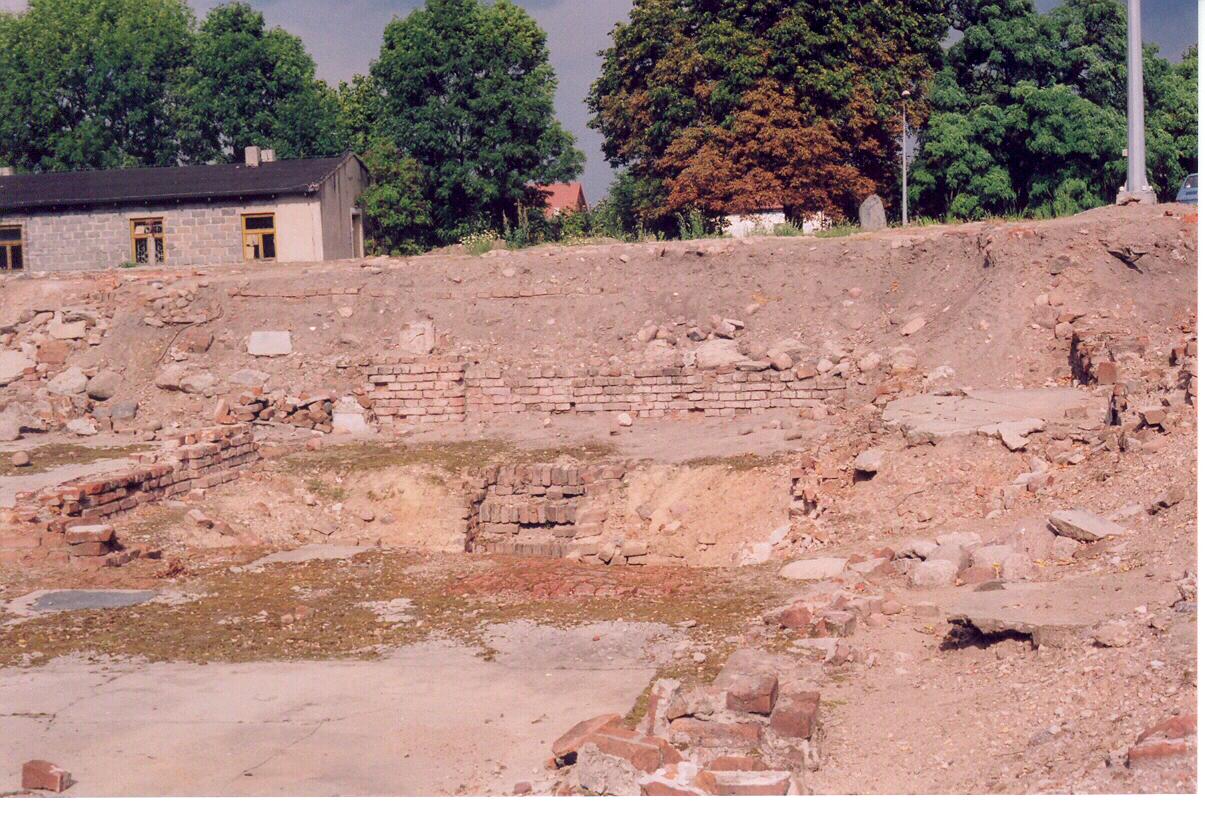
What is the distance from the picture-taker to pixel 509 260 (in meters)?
20.2

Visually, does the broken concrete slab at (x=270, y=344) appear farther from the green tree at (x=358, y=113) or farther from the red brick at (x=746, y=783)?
the green tree at (x=358, y=113)

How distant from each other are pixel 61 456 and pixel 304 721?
380 inches

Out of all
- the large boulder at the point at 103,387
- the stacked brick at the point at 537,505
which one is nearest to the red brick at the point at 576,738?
the stacked brick at the point at 537,505

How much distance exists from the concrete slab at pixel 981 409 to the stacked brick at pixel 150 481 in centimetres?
684

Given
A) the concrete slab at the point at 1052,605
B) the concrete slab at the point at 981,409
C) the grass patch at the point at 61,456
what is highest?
the concrete slab at the point at 981,409

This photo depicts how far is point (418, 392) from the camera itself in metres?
18.2

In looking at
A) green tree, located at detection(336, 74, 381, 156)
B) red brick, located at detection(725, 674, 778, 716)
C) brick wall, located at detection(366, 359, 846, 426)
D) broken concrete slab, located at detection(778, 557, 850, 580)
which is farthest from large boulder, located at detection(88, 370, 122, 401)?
green tree, located at detection(336, 74, 381, 156)

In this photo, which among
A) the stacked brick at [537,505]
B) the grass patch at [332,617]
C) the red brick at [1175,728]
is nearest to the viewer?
the red brick at [1175,728]

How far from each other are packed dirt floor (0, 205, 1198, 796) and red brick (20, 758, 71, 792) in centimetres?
2

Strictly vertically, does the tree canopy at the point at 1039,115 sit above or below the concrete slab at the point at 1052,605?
above

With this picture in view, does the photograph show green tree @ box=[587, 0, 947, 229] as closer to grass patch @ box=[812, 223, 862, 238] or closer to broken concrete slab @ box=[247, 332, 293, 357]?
grass patch @ box=[812, 223, 862, 238]

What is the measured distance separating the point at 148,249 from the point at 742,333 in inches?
582

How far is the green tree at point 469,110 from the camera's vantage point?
33031mm

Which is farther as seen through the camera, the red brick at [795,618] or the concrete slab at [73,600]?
the concrete slab at [73,600]
